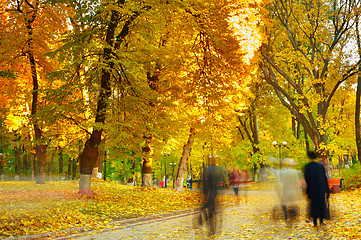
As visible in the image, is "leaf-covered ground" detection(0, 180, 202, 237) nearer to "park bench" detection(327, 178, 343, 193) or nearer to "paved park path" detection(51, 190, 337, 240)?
"paved park path" detection(51, 190, 337, 240)

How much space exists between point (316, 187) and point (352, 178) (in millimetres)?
17515

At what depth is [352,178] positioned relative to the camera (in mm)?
24938

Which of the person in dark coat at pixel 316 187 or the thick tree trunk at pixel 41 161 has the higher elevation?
the thick tree trunk at pixel 41 161

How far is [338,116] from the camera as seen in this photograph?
38312 millimetres

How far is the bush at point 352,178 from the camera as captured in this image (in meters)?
24.4

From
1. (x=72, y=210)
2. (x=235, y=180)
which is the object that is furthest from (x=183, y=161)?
(x=72, y=210)

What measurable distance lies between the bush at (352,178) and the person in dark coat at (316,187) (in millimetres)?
16607

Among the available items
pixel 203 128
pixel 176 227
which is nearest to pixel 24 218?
pixel 176 227

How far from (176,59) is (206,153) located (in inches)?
768

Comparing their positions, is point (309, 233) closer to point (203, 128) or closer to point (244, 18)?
point (244, 18)

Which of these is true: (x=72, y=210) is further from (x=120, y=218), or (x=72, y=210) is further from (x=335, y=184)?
(x=335, y=184)

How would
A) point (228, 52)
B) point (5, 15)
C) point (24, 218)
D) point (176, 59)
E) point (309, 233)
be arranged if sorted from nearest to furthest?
point (309, 233) → point (24, 218) → point (228, 52) → point (176, 59) → point (5, 15)

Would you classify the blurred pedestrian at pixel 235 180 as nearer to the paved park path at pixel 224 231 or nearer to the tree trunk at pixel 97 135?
the tree trunk at pixel 97 135

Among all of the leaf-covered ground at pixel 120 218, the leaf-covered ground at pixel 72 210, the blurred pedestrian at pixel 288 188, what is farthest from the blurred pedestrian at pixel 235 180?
the blurred pedestrian at pixel 288 188
